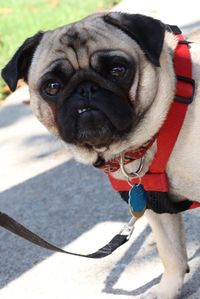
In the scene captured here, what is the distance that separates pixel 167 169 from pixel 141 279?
83 cm

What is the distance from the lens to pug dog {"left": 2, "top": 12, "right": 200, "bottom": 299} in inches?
118

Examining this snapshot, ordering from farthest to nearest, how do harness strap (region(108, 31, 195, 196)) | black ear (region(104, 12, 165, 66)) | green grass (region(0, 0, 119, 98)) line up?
green grass (region(0, 0, 119, 98)), harness strap (region(108, 31, 195, 196)), black ear (region(104, 12, 165, 66))

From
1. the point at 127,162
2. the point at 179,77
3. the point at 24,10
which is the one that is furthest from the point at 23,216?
the point at 24,10

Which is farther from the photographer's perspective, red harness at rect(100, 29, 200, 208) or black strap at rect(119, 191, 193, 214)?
black strap at rect(119, 191, 193, 214)

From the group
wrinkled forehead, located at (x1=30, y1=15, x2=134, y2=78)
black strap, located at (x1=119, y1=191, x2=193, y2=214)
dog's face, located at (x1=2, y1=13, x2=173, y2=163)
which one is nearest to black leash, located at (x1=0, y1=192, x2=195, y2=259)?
black strap, located at (x1=119, y1=191, x2=193, y2=214)

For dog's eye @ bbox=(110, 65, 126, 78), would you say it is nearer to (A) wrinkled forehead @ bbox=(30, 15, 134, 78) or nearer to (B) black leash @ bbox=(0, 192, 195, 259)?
(A) wrinkled forehead @ bbox=(30, 15, 134, 78)

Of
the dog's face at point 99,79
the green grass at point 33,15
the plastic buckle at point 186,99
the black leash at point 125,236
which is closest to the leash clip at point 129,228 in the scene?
the black leash at point 125,236

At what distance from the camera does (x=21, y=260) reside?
4152 mm

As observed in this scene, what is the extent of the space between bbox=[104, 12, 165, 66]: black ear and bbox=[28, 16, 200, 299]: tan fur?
0.04 meters

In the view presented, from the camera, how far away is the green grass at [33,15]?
8891mm

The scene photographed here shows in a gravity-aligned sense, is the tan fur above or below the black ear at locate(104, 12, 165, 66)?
below

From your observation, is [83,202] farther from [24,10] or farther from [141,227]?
[24,10]

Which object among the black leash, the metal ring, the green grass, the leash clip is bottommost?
the green grass

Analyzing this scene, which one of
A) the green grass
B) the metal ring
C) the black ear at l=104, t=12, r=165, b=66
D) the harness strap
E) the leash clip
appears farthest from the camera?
the green grass
